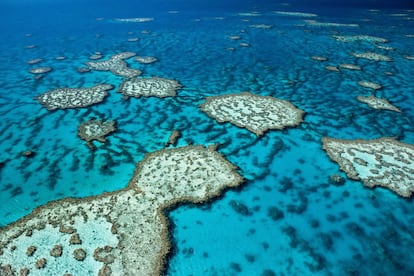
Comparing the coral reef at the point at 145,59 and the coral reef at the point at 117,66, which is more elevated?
the coral reef at the point at 145,59

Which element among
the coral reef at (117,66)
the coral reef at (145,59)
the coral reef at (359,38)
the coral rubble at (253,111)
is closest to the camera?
the coral rubble at (253,111)

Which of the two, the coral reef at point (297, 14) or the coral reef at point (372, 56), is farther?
the coral reef at point (297, 14)

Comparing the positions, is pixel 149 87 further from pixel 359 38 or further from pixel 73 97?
pixel 359 38

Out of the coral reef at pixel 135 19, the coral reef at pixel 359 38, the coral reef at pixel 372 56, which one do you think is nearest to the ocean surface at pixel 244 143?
the coral reef at pixel 372 56

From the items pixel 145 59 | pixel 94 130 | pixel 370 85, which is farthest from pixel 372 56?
pixel 94 130

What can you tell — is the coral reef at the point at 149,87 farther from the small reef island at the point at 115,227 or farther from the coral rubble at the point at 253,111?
the small reef island at the point at 115,227

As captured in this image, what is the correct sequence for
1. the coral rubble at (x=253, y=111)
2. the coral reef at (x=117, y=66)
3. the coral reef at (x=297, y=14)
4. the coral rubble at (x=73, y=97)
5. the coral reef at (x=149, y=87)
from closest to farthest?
the coral rubble at (x=253, y=111)
the coral rubble at (x=73, y=97)
the coral reef at (x=149, y=87)
the coral reef at (x=117, y=66)
the coral reef at (x=297, y=14)

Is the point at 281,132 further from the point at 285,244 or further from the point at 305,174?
the point at 285,244

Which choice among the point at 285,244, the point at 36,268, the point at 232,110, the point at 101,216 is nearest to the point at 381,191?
the point at 285,244
